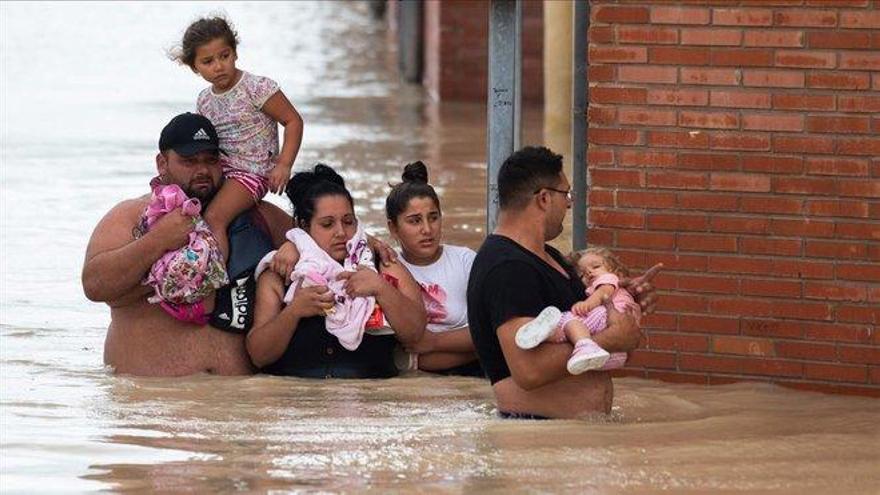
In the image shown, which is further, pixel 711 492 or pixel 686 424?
pixel 686 424

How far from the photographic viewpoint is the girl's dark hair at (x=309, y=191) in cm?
861

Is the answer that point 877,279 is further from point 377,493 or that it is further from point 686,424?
point 377,493

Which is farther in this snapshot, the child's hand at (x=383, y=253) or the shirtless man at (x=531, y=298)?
the child's hand at (x=383, y=253)

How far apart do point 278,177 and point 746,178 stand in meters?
1.89

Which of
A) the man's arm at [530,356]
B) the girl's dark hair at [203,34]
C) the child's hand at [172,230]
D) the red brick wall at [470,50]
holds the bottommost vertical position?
the man's arm at [530,356]

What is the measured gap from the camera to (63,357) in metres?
9.29

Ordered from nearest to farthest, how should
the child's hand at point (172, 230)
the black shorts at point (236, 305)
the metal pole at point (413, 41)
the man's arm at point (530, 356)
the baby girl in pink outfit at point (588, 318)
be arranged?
the baby girl in pink outfit at point (588, 318) < the man's arm at point (530, 356) < the child's hand at point (172, 230) < the black shorts at point (236, 305) < the metal pole at point (413, 41)

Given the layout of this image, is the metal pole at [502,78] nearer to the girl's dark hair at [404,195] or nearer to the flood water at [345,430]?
the girl's dark hair at [404,195]

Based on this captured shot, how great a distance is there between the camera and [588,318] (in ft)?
23.7

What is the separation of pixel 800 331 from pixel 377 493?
2533 millimetres

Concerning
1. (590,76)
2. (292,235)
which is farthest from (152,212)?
(590,76)

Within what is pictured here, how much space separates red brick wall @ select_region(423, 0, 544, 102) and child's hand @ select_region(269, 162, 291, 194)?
11977 millimetres

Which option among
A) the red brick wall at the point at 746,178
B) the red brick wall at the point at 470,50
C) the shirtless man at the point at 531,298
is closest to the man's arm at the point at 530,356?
the shirtless man at the point at 531,298

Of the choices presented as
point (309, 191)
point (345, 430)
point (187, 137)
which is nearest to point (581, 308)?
point (345, 430)
